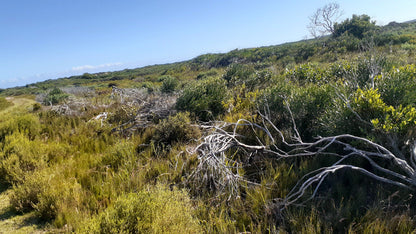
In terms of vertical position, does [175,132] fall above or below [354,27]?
below

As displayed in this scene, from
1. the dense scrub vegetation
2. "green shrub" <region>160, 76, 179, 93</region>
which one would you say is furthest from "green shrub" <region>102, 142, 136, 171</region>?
"green shrub" <region>160, 76, 179, 93</region>

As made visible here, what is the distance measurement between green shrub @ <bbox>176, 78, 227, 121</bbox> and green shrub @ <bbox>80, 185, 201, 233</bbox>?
3.53 meters

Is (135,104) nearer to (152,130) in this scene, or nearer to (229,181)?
(152,130)

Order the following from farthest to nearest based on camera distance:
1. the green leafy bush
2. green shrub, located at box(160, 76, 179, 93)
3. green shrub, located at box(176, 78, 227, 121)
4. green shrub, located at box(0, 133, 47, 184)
Answer: the green leafy bush, green shrub, located at box(160, 76, 179, 93), green shrub, located at box(176, 78, 227, 121), green shrub, located at box(0, 133, 47, 184)

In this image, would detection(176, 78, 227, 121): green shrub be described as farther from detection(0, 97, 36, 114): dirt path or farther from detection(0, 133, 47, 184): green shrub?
detection(0, 97, 36, 114): dirt path

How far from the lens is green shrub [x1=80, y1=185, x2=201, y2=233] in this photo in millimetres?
1998

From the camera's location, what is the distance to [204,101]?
5.95m

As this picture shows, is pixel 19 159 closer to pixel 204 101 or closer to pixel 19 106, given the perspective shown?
pixel 204 101

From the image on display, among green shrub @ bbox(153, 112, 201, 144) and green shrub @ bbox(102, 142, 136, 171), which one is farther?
green shrub @ bbox(153, 112, 201, 144)

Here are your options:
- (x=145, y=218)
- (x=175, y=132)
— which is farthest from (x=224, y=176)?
(x=175, y=132)

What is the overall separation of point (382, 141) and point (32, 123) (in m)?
8.17

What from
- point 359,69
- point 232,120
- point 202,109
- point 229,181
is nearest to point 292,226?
point 229,181

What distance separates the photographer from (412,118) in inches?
94.2

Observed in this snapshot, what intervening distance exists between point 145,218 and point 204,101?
415 centimetres
